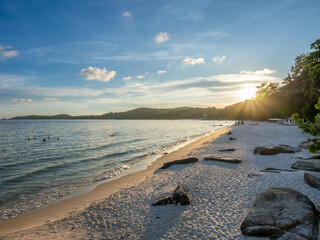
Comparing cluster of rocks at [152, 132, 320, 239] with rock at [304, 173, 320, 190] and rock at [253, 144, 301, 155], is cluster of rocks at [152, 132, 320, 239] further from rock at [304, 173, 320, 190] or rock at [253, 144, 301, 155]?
rock at [253, 144, 301, 155]

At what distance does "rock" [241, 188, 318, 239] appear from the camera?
5095 mm

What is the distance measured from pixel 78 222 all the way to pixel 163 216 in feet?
10.4

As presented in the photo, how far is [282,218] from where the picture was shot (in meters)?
5.44

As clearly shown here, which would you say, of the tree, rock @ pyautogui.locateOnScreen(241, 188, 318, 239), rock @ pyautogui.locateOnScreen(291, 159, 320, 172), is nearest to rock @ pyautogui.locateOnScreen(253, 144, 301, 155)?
rock @ pyautogui.locateOnScreen(291, 159, 320, 172)

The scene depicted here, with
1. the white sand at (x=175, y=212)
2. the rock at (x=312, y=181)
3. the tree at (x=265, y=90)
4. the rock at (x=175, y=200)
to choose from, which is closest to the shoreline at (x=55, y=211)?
the white sand at (x=175, y=212)

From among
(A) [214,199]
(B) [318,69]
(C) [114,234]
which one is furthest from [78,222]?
(B) [318,69]

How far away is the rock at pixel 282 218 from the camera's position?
510 centimetres


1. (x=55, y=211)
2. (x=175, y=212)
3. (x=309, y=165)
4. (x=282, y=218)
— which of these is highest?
(x=309, y=165)

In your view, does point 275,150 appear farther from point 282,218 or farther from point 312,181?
point 282,218

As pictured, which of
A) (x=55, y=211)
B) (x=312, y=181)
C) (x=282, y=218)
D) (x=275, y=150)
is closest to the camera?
(x=282, y=218)

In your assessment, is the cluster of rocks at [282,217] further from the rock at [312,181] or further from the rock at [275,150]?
the rock at [275,150]

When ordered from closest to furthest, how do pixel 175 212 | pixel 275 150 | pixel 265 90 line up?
pixel 175 212
pixel 275 150
pixel 265 90

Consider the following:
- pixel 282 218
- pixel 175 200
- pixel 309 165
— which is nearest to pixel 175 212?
pixel 175 200

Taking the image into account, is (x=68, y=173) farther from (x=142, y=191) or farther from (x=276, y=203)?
A: (x=276, y=203)
